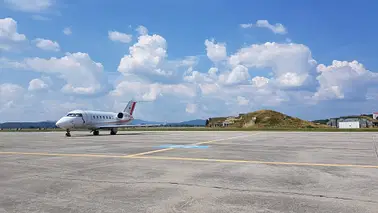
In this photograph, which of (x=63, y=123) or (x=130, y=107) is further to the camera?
(x=130, y=107)

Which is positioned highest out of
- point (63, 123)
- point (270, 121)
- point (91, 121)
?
point (270, 121)

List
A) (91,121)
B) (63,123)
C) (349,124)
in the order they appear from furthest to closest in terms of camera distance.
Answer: (349,124), (91,121), (63,123)

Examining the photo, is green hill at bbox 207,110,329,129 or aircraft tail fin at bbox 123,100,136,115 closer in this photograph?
aircraft tail fin at bbox 123,100,136,115

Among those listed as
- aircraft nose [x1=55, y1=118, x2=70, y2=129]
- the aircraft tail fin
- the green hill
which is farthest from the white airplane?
the green hill

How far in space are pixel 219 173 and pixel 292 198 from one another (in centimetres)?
311

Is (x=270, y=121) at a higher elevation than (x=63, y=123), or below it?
higher

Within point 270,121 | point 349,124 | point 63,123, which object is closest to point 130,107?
point 63,123

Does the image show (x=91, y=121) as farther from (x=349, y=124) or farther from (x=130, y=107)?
(x=349, y=124)

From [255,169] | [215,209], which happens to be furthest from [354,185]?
[215,209]

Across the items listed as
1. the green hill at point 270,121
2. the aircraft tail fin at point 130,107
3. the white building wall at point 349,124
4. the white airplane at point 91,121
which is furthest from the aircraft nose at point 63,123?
the white building wall at point 349,124

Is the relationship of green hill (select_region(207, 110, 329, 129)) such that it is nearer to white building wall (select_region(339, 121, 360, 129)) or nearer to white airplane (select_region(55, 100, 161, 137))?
white building wall (select_region(339, 121, 360, 129))

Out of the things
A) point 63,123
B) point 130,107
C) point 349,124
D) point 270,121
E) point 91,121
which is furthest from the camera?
point 270,121

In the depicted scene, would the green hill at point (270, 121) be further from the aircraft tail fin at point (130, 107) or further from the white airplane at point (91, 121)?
the white airplane at point (91, 121)

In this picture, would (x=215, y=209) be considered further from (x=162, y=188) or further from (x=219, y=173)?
(x=219, y=173)
